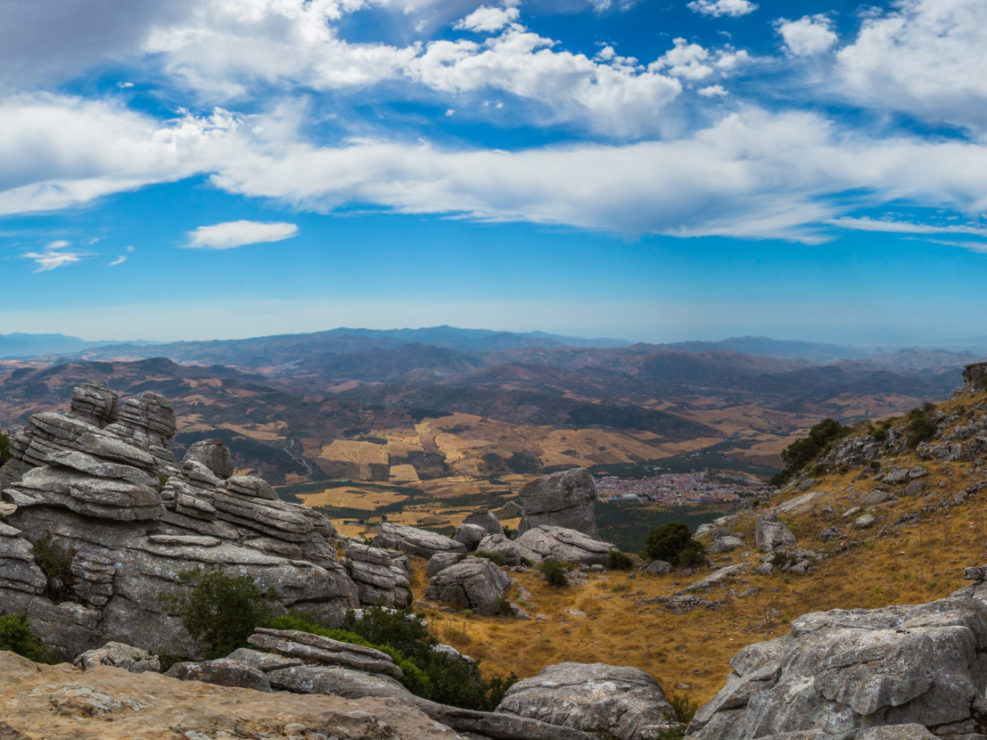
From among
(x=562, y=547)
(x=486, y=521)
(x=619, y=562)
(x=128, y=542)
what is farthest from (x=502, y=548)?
(x=128, y=542)

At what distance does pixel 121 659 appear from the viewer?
62.4 ft

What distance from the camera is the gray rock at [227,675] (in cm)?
1611

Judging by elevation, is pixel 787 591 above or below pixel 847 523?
below

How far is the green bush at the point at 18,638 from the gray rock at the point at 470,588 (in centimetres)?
2393

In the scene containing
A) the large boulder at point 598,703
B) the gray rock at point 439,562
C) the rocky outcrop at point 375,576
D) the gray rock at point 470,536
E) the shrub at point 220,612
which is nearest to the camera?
the large boulder at point 598,703

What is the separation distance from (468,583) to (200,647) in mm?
19610

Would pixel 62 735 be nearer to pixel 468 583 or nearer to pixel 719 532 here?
pixel 468 583

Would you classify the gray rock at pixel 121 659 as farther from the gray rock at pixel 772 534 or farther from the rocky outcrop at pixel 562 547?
the gray rock at pixel 772 534

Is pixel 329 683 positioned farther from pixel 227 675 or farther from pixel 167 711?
pixel 167 711

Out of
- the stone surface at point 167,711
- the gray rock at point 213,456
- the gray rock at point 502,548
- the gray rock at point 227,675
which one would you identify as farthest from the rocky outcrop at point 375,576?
the stone surface at point 167,711

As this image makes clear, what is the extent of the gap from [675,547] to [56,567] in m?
43.2

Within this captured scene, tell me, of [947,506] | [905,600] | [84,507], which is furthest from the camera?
[947,506]

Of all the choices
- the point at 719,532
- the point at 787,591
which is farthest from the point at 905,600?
the point at 719,532

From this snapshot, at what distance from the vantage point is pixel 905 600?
28984mm
